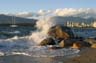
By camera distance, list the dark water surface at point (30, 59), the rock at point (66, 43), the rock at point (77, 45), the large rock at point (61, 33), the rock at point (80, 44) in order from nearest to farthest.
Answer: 1. the dark water surface at point (30, 59)
2. the rock at point (77, 45)
3. the rock at point (80, 44)
4. the rock at point (66, 43)
5. the large rock at point (61, 33)

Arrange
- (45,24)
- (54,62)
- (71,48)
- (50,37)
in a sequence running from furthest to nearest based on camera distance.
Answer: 1. (45,24)
2. (50,37)
3. (71,48)
4. (54,62)

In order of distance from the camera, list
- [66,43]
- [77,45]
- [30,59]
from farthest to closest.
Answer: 1. [66,43]
2. [77,45]
3. [30,59]

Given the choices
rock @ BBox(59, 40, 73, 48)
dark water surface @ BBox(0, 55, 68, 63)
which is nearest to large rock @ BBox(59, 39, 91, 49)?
rock @ BBox(59, 40, 73, 48)

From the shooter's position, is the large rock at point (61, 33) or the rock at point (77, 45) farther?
the large rock at point (61, 33)

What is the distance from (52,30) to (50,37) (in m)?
1.68

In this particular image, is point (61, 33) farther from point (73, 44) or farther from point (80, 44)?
point (80, 44)

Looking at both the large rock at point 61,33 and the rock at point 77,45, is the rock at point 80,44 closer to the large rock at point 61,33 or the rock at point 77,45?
the rock at point 77,45

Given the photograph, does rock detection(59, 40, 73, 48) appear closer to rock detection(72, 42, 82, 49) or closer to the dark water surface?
rock detection(72, 42, 82, 49)

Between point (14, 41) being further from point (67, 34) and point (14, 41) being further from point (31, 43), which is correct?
point (67, 34)

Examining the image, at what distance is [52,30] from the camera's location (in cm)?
2897

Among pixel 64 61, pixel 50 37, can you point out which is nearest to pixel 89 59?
pixel 64 61

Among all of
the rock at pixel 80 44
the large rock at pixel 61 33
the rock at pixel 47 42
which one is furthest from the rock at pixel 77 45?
the large rock at pixel 61 33

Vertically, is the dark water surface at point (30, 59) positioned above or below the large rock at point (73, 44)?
above

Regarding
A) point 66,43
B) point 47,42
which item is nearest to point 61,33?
point 47,42
